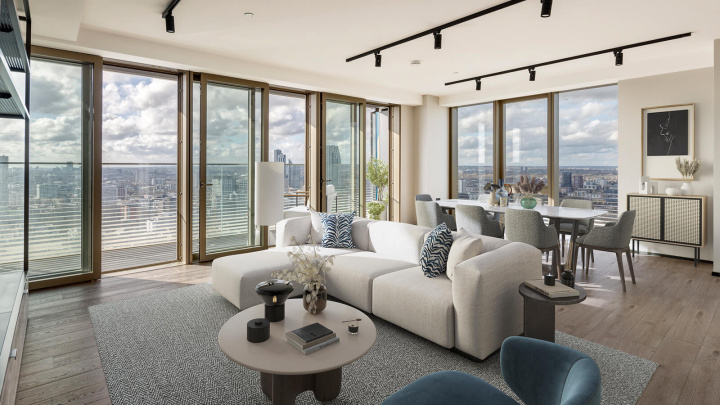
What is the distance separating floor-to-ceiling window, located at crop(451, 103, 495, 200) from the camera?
8.04m

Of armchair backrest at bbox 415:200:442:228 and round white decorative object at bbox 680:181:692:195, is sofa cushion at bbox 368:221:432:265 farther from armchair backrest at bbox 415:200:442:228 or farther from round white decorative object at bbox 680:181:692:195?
round white decorative object at bbox 680:181:692:195

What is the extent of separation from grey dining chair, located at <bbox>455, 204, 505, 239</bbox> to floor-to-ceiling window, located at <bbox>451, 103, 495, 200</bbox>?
316cm

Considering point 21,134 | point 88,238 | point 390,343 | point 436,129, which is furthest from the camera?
point 436,129

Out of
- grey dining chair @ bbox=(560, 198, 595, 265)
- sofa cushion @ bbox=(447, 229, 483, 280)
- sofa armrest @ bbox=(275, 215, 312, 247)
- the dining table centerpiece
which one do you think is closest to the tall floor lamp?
sofa armrest @ bbox=(275, 215, 312, 247)

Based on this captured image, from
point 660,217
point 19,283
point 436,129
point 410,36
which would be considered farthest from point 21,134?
point 660,217

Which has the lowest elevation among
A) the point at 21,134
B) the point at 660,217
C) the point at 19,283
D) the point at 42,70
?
the point at 19,283

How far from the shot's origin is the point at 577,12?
3789 mm

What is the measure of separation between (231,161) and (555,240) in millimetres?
4340

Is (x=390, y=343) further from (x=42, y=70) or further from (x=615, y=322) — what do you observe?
(x=42, y=70)

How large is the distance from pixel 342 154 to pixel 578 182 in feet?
13.5

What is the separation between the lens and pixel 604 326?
10.6ft

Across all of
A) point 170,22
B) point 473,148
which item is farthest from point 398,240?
point 473,148

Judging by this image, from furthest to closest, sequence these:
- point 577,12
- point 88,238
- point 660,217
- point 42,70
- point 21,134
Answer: point 660,217, point 88,238, point 42,70, point 577,12, point 21,134

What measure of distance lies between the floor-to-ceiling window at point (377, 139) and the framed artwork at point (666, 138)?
4.33m
